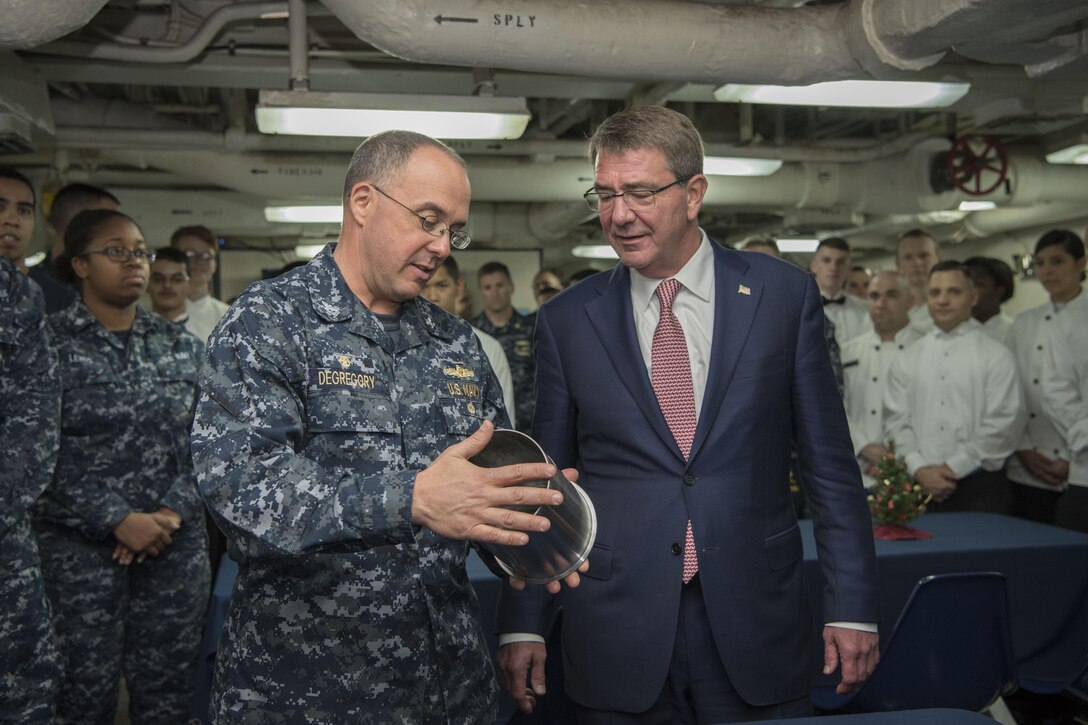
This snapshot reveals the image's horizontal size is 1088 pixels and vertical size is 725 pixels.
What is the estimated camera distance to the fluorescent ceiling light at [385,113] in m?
4.27

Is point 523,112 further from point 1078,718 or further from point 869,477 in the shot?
point 1078,718

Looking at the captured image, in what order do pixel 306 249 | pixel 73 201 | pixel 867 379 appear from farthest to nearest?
pixel 306 249 → pixel 867 379 → pixel 73 201

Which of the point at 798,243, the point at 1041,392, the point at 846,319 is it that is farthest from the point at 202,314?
the point at 798,243

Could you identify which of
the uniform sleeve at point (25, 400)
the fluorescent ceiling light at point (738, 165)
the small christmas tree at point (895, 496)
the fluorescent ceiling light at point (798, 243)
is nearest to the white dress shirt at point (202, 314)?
the uniform sleeve at point (25, 400)

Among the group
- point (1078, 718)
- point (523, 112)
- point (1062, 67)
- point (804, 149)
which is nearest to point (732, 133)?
point (804, 149)

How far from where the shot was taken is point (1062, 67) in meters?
3.59

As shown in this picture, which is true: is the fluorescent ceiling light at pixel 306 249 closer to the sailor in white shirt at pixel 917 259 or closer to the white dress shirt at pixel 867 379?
the sailor in white shirt at pixel 917 259

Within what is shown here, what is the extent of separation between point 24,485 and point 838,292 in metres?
4.43

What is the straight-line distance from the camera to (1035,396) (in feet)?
15.3

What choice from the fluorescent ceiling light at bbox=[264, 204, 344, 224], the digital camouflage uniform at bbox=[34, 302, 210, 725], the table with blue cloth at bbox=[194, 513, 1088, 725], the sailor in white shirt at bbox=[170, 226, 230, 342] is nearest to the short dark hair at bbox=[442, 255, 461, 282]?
the sailor in white shirt at bbox=[170, 226, 230, 342]

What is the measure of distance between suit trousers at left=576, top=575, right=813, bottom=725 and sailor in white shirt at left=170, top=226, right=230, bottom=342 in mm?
3756

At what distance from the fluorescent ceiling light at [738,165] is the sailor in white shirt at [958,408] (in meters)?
1.97

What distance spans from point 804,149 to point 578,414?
589 cm

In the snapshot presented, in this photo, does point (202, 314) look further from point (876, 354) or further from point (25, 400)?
point (876, 354)
